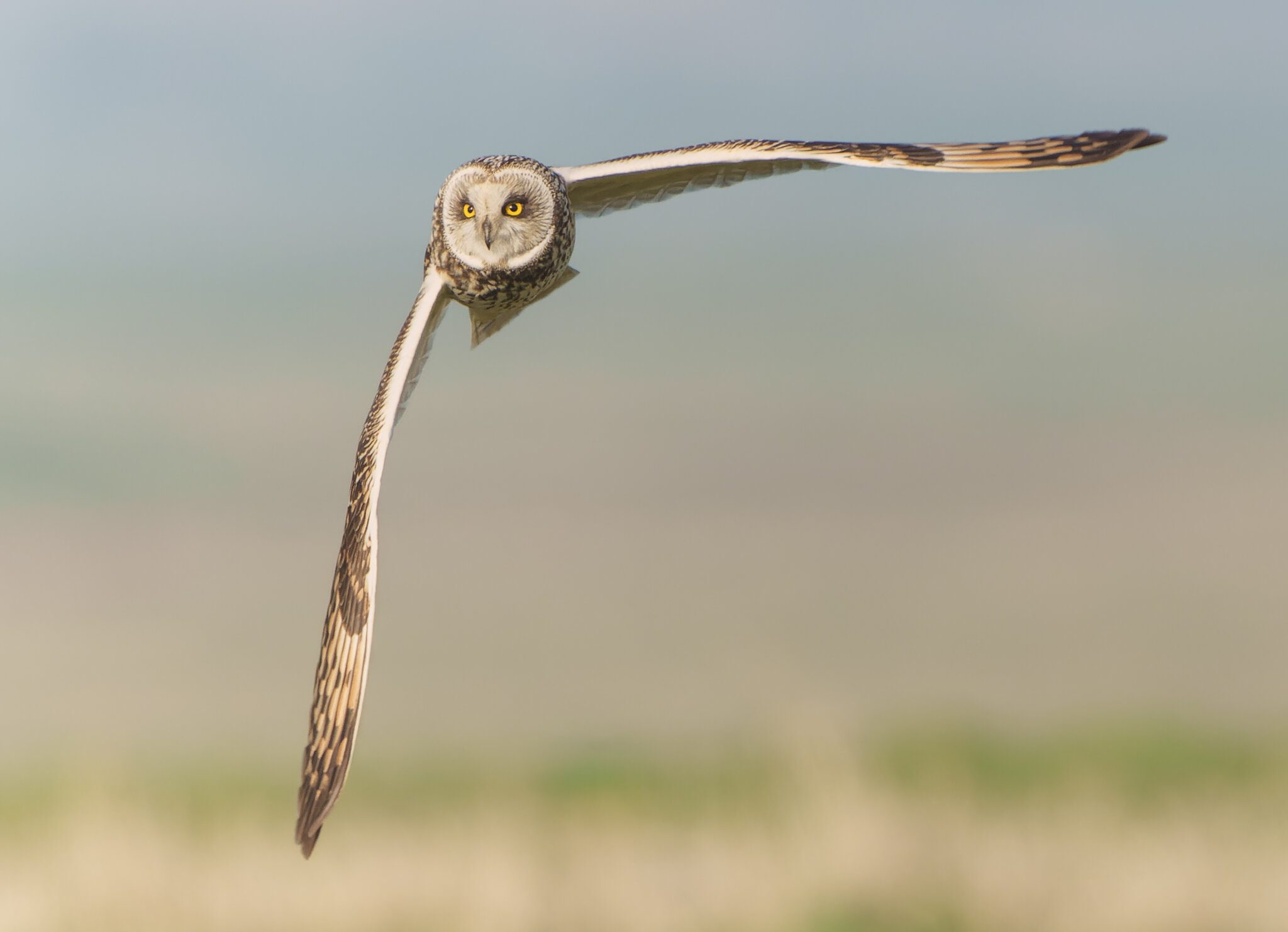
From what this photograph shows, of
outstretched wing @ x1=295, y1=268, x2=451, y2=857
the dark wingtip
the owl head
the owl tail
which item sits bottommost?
the dark wingtip

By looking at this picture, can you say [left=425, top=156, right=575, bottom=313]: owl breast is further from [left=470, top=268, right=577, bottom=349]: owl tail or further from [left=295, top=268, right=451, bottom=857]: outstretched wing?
[left=295, top=268, right=451, bottom=857]: outstretched wing

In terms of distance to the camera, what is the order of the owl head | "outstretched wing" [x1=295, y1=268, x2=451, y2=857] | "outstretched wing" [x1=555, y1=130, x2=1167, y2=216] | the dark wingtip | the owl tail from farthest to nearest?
the owl tail
the owl head
"outstretched wing" [x1=555, y1=130, x2=1167, y2=216]
"outstretched wing" [x1=295, y1=268, x2=451, y2=857]
the dark wingtip

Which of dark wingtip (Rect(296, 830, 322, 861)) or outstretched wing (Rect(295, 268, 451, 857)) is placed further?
outstretched wing (Rect(295, 268, 451, 857))

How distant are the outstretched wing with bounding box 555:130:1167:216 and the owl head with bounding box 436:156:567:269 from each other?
179 mm

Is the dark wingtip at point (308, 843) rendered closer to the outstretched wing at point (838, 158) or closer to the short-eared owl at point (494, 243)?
the short-eared owl at point (494, 243)

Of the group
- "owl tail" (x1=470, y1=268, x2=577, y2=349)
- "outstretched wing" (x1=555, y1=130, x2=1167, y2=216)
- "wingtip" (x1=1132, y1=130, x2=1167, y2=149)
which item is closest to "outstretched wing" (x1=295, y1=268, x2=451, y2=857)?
"owl tail" (x1=470, y1=268, x2=577, y2=349)

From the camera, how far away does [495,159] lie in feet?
23.5

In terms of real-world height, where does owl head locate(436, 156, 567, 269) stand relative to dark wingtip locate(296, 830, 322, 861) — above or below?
above

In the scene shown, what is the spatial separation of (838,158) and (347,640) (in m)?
3.38

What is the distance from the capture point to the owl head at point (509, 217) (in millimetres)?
6918

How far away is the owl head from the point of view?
6918mm

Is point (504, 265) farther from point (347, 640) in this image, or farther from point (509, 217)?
point (347, 640)

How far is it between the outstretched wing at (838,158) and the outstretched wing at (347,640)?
6.16ft

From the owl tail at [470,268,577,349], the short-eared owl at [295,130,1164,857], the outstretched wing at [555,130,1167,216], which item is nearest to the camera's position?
the short-eared owl at [295,130,1164,857]
